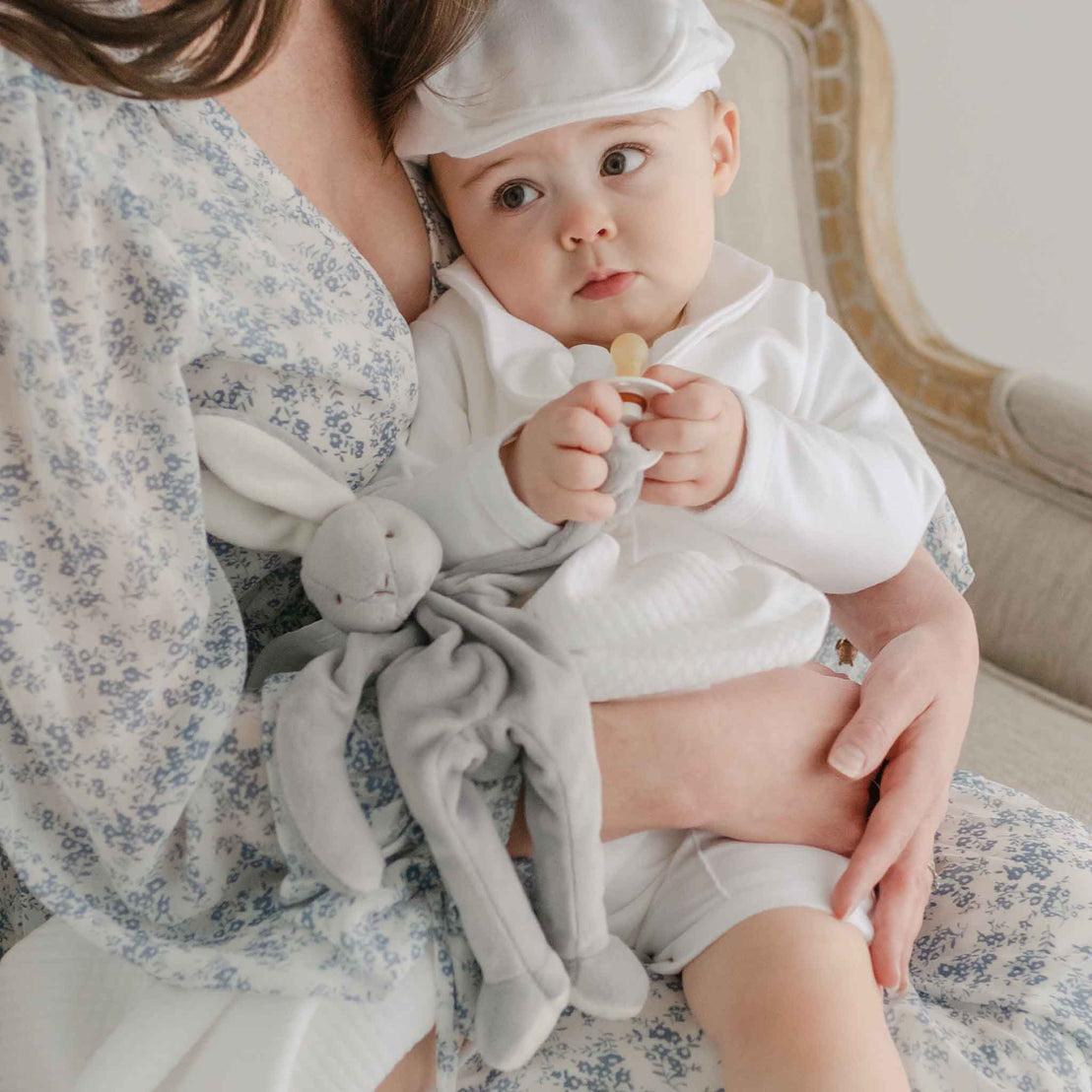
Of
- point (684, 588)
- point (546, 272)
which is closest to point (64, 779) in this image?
A: point (684, 588)

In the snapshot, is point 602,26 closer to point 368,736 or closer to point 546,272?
point 546,272

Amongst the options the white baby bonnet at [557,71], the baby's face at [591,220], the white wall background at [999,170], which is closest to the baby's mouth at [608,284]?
the baby's face at [591,220]

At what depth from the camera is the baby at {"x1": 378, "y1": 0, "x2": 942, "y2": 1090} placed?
77 centimetres

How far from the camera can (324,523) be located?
0.81 metres

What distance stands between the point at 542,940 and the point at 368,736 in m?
0.17

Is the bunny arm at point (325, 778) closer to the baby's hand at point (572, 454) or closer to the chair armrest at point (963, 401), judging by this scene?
the baby's hand at point (572, 454)

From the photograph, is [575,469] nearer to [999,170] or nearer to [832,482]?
[832,482]

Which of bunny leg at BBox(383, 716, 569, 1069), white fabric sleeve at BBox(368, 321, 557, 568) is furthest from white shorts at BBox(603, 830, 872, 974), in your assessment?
white fabric sleeve at BBox(368, 321, 557, 568)

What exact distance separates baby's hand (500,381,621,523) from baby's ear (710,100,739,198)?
17.2 inches

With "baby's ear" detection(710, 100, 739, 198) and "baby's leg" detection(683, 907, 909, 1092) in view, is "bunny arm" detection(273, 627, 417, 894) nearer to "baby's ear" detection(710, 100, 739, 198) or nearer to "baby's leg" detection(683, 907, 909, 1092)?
"baby's leg" detection(683, 907, 909, 1092)

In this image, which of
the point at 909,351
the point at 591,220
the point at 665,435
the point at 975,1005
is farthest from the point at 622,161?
the point at 909,351

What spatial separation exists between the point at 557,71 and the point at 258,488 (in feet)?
1.40

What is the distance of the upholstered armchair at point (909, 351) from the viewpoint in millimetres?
1533

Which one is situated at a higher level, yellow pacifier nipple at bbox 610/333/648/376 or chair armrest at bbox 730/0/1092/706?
yellow pacifier nipple at bbox 610/333/648/376
